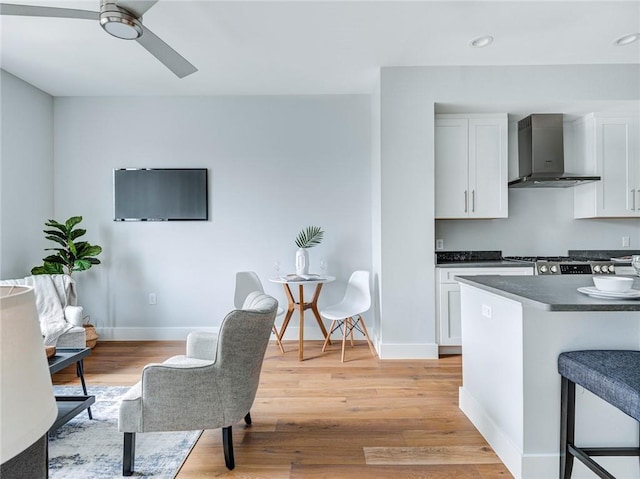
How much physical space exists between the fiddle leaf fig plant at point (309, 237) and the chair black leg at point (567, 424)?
259 centimetres

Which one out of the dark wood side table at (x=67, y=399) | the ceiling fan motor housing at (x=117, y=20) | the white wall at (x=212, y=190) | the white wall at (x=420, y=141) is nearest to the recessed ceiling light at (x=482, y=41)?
the white wall at (x=420, y=141)

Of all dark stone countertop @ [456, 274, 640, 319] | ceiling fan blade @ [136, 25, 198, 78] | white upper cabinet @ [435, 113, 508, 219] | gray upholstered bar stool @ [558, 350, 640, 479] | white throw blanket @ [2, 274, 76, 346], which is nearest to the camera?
gray upholstered bar stool @ [558, 350, 640, 479]

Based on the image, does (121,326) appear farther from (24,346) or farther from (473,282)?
(24,346)

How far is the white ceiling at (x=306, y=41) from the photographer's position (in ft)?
8.38

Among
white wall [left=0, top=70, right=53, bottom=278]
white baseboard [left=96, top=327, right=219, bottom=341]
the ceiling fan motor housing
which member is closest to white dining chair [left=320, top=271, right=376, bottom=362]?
white baseboard [left=96, top=327, right=219, bottom=341]

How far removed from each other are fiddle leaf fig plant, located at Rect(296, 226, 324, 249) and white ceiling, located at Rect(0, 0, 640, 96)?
1478mm

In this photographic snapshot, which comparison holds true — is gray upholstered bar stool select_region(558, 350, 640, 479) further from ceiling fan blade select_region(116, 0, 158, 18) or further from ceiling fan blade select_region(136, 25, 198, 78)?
ceiling fan blade select_region(136, 25, 198, 78)

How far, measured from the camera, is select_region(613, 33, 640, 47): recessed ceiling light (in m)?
2.91

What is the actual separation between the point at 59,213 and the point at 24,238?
0.50 metres

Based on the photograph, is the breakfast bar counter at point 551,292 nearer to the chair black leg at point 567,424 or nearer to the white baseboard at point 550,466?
the chair black leg at point 567,424

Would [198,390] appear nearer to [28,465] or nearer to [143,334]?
[28,465]

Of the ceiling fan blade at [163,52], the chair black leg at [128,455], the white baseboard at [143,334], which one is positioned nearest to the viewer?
the chair black leg at [128,455]

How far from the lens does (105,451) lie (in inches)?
77.2

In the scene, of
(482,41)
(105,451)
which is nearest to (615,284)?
(482,41)
